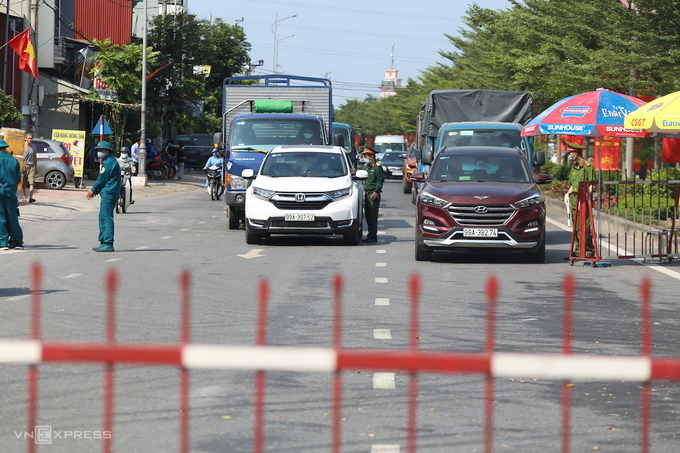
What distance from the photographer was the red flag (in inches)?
1502

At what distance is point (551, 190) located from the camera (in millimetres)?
35469

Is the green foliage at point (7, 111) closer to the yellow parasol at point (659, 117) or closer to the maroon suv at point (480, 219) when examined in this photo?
the maroon suv at point (480, 219)

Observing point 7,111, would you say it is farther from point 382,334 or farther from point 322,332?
point 382,334

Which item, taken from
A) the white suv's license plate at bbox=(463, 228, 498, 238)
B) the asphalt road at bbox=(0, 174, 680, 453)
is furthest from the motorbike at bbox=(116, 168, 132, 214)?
the white suv's license plate at bbox=(463, 228, 498, 238)

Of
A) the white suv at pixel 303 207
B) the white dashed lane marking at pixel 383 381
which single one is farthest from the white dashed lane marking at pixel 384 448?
the white suv at pixel 303 207

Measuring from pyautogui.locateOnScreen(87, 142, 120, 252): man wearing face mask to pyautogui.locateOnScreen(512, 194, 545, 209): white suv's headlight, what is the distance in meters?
6.01

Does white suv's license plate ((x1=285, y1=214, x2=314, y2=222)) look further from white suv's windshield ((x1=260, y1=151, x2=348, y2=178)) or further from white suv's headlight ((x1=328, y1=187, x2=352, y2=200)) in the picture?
white suv's windshield ((x1=260, y1=151, x2=348, y2=178))

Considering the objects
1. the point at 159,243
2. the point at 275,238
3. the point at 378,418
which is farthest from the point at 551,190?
the point at 378,418

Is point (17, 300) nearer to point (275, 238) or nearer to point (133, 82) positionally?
point (275, 238)

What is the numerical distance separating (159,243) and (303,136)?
5.47 metres

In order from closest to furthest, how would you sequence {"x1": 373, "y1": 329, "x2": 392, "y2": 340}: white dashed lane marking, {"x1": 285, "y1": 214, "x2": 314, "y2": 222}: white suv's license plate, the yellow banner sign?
{"x1": 373, "y1": 329, "x2": 392, "y2": 340}: white dashed lane marking, {"x1": 285, "y1": 214, "x2": 314, "y2": 222}: white suv's license plate, the yellow banner sign

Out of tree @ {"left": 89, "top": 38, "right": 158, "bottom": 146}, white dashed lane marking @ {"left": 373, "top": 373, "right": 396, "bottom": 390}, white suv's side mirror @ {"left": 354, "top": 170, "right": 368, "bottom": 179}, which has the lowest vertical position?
white dashed lane marking @ {"left": 373, "top": 373, "right": 396, "bottom": 390}

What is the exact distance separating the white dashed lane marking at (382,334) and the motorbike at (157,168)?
125ft

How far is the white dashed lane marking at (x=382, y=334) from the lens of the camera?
8693 mm
